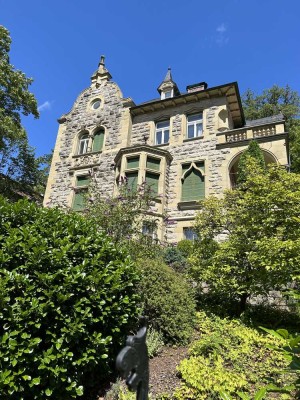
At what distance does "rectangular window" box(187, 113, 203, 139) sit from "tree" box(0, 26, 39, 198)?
35.8ft

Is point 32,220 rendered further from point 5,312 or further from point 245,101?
point 245,101

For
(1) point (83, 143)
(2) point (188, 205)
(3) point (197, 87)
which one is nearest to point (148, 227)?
(2) point (188, 205)

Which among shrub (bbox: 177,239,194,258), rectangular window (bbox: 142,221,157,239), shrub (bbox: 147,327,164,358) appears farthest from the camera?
shrub (bbox: 177,239,194,258)

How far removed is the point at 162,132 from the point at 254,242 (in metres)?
13.4

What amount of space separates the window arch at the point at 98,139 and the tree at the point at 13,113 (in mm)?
4675

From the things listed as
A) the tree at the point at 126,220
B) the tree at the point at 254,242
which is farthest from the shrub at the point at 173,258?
the tree at the point at 254,242

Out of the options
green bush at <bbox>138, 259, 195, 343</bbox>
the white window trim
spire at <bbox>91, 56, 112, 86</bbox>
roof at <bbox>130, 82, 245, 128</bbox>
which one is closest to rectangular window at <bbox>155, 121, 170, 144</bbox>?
roof at <bbox>130, 82, 245, 128</bbox>

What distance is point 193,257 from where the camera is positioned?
791 cm

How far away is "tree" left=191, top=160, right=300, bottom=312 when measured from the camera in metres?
6.23

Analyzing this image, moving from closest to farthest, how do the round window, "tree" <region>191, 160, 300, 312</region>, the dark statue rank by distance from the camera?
the dark statue, "tree" <region>191, 160, 300, 312</region>, the round window

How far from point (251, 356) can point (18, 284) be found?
4.00 m

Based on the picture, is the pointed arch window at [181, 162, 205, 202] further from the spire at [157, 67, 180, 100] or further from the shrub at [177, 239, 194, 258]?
the spire at [157, 67, 180, 100]

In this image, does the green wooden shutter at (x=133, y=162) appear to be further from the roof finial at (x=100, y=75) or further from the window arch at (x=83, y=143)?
the roof finial at (x=100, y=75)

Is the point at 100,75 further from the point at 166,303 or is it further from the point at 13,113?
the point at 166,303
